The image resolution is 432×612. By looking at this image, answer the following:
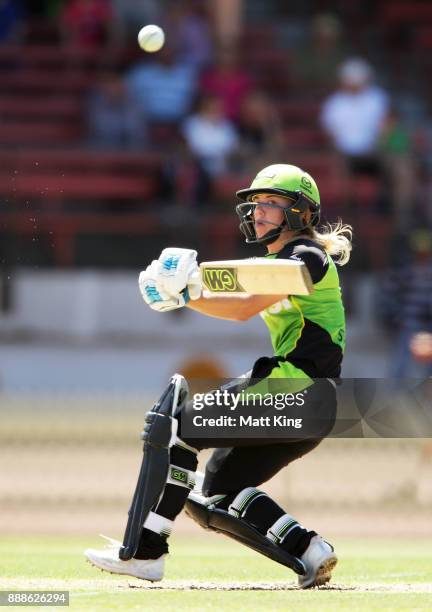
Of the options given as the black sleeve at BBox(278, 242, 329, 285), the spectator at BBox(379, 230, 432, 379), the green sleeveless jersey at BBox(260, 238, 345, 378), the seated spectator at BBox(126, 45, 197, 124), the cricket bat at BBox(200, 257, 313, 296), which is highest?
the seated spectator at BBox(126, 45, 197, 124)

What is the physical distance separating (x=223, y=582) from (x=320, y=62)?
1150 cm

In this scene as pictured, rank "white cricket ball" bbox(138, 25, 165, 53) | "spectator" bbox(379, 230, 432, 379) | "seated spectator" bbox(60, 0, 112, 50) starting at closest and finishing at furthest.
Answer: "white cricket ball" bbox(138, 25, 165, 53), "spectator" bbox(379, 230, 432, 379), "seated spectator" bbox(60, 0, 112, 50)

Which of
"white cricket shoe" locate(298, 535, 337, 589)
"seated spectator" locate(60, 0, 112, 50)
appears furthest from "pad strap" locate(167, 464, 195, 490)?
"seated spectator" locate(60, 0, 112, 50)

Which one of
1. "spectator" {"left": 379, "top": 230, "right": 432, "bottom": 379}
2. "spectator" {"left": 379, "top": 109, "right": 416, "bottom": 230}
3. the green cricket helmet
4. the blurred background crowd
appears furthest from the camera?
"spectator" {"left": 379, "top": 109, "right": 416, "bottom": 230}

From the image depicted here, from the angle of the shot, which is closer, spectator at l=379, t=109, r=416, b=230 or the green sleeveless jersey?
the green sleeveless jersey

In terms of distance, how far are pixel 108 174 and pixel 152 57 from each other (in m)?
1.86

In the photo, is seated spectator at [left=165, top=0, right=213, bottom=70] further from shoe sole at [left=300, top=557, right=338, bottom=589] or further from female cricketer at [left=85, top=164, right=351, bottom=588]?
shoe sole at [left=300, top=557, right=338, bottom=589]

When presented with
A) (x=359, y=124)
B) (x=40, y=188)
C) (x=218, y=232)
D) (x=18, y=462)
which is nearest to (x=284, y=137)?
(x=359, y=124)

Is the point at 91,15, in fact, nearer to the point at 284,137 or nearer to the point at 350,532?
the point at 284,137

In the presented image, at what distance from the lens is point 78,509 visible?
37.0 feet

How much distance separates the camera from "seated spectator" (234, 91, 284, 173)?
Result: 14.6 m

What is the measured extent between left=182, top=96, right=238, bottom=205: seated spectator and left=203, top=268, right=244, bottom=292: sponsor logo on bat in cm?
844

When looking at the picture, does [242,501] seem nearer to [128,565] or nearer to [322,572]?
[322,572]

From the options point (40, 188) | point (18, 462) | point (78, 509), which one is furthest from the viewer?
point (40, 188)
